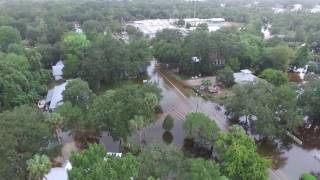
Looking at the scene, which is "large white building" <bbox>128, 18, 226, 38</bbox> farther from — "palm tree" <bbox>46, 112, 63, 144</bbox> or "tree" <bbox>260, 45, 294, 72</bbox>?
"palm tree" <bbox>46, 112, 63, 144</bbox>

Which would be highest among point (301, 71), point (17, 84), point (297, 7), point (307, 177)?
point (297, 7)

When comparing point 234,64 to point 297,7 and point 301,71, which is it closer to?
point 301,71

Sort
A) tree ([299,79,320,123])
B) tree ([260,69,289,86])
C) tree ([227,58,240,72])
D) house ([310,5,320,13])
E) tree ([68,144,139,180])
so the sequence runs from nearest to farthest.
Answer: tree ([68,144,139,180]), tree ([299,79,320,123]), tree ([260,69,289,86]), tree ([227,58,240,72]), house ([310,5,320,13])

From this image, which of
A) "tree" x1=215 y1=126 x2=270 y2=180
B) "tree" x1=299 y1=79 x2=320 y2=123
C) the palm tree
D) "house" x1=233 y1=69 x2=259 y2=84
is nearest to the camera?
"tree" x1=215 y1=126 x2=270 y2=180

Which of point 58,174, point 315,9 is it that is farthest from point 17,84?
point 315,9

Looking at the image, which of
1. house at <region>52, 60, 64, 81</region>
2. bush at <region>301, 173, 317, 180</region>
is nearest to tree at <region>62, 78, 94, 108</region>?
house at <region>52, 60, 64, 81</region>

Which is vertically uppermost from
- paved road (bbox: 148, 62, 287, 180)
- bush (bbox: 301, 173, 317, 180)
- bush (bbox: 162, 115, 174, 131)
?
bush (bbox: 162, 115, 174, 131)
